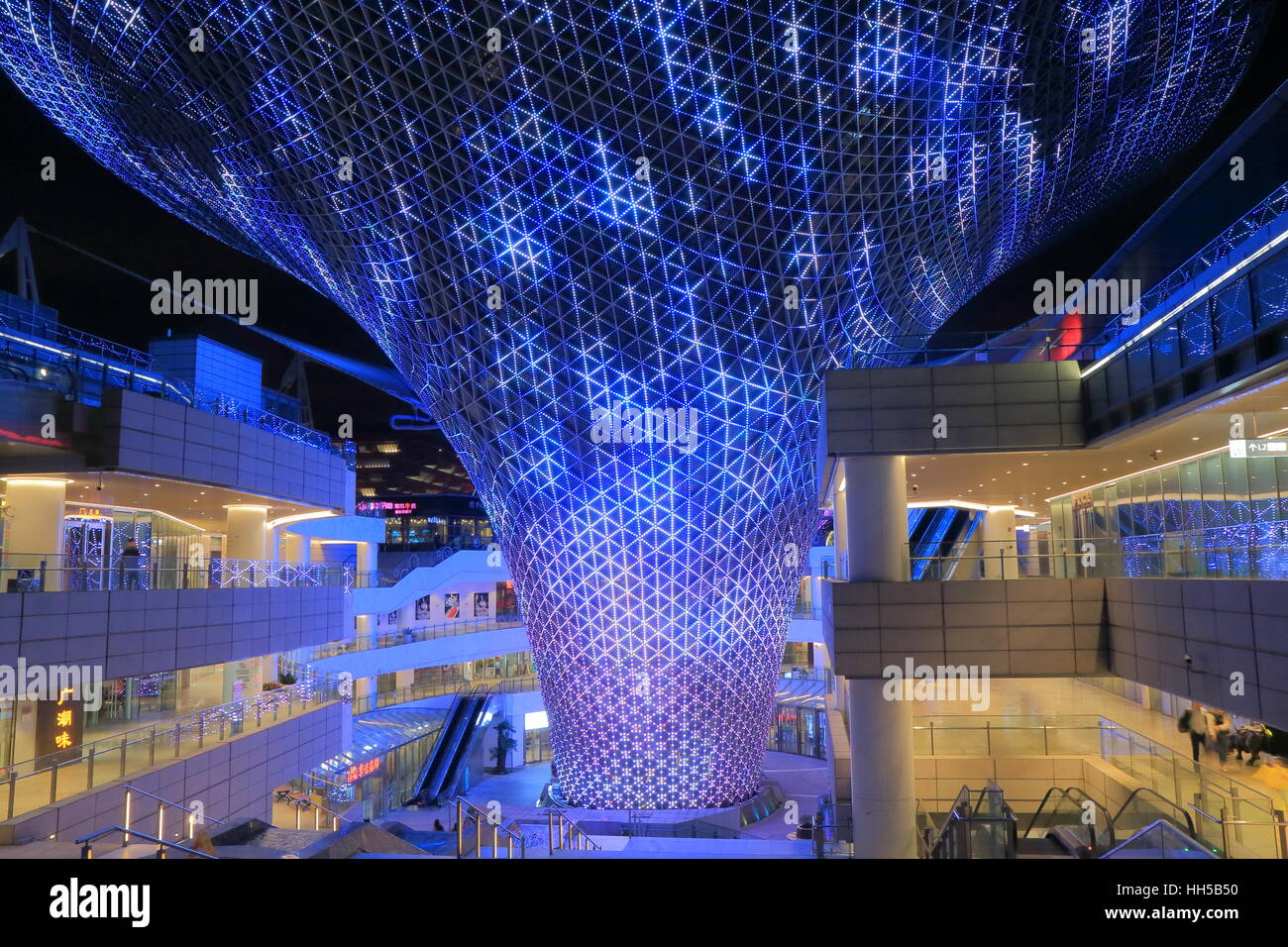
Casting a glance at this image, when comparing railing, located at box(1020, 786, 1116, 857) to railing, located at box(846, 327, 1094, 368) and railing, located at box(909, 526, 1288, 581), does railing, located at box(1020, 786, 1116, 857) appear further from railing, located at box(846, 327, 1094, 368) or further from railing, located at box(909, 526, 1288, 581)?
railing, located at box(846, 327, 1094, 368)

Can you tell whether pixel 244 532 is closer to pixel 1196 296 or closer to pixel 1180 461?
pixel 1196 296

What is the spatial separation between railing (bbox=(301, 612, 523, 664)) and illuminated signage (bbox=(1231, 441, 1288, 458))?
89.5 ft

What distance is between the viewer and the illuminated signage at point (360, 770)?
1138 inches

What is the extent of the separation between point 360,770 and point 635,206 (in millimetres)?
20325

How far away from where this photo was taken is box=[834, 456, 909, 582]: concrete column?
15.2 metres

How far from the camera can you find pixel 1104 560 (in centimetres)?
1458

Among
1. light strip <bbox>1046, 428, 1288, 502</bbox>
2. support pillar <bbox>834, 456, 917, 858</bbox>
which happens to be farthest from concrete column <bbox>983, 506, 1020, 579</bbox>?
light strip <bbox>1046, 428, 1288, 502</bbox>

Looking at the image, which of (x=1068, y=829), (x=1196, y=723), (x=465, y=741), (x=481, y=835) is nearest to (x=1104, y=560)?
(x=1068, y=829)

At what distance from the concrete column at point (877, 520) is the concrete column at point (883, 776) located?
1.86 metres

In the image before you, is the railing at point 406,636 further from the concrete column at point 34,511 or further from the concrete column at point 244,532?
the concrete column at point 34,511

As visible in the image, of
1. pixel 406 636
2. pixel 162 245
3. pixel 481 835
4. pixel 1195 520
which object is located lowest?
pixel 481 835

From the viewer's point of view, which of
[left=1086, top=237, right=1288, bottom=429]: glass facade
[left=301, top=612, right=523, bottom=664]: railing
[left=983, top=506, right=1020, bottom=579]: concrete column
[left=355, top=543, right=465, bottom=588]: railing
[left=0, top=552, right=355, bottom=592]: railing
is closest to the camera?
[left=1086, top=237, right=1288, bottom=429]: glass facade
